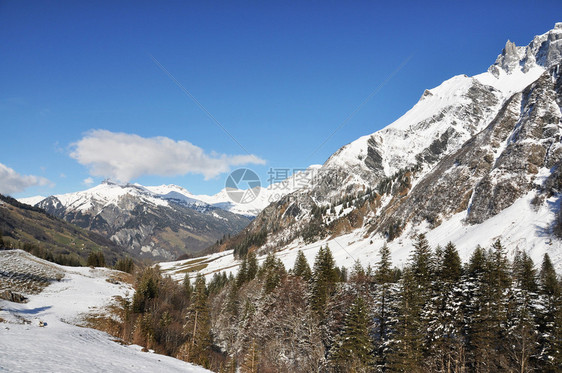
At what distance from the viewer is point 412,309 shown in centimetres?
4159

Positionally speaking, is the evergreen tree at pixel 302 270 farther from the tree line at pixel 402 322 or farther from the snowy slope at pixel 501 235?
the snowy slope at pixel 501 235

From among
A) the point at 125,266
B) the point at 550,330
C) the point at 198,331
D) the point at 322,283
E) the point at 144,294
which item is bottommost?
the point at 198,331

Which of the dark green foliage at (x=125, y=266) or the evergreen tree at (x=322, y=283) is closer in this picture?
the evergreen tree at (x=322, y=283)

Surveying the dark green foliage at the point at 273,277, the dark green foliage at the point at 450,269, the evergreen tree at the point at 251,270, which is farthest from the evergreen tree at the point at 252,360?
the evergreen tree at the point at 251,270

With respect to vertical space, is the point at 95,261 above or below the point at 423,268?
below

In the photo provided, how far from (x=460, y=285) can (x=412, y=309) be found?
10.1 meters

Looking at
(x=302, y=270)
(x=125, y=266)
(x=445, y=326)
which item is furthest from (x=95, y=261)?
(x=445, y=326)

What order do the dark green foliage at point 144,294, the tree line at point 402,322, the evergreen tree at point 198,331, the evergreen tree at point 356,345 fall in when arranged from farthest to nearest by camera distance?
1. the dark green foliage at point 144,294
2. the evergreen tree at point 198,331
3. the evergreen tree at point 356,345
4. the tree line at point 402,322

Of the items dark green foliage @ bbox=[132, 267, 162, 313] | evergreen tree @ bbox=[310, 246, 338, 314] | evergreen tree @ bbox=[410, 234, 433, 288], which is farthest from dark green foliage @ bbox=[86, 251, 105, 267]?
evergreen tree @ bbox=[410, 234, 433, 288]

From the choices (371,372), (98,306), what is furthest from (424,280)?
(98,306)

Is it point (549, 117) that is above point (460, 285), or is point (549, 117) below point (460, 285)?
above

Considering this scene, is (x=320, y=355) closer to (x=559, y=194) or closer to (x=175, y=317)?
(x=175, y=317)

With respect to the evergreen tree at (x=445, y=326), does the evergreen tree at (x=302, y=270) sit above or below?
above

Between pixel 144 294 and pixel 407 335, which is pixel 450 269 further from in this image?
pixel 144 294
